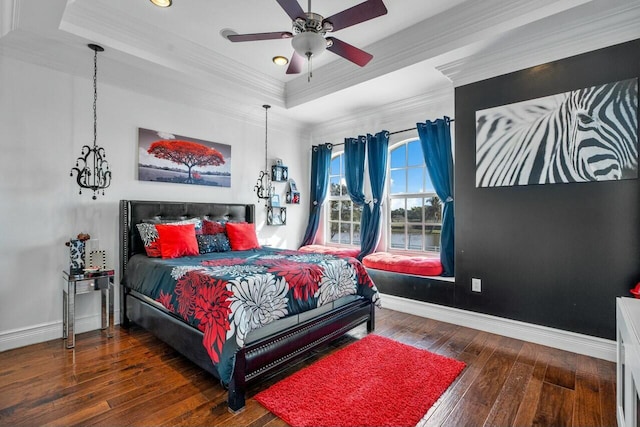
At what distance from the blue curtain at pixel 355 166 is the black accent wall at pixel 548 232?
155cm

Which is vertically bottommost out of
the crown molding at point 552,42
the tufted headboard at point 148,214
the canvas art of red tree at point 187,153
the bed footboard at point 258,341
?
the bed footboard at point 258,341

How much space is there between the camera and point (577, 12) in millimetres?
2436

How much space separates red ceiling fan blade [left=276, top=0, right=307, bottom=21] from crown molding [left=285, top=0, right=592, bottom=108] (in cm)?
152

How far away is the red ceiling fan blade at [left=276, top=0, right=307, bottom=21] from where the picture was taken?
185 cm

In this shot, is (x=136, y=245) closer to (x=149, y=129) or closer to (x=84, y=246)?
(x=84, y=246)

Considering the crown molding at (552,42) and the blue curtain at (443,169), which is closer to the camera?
the crown molding at (552,42)

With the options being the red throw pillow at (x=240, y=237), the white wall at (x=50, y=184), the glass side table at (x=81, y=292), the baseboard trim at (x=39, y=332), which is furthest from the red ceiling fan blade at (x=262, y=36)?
the baseboard trim at (x=39, y=332)

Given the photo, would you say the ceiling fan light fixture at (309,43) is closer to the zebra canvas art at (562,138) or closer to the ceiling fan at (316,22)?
the ceiling fan at (316,22)

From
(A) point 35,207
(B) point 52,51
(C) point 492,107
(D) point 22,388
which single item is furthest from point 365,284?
(B) point 52,51

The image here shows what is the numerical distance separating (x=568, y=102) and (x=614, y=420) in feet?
7.80

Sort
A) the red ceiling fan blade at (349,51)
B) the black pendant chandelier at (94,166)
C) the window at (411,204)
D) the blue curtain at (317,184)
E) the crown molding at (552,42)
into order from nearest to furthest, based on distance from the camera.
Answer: the red ceiling fan blade at (349,51), the crown molding at (552,42), the black pendant chandelier at (94,166), the window at (411,204), the blue curtain at (317,184)

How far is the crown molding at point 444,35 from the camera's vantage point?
2.42 metres

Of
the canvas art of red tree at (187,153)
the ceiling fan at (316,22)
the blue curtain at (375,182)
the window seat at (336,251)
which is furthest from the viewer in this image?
the window seat at (336,251)

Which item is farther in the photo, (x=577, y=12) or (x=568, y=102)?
(x=568, y=102)
